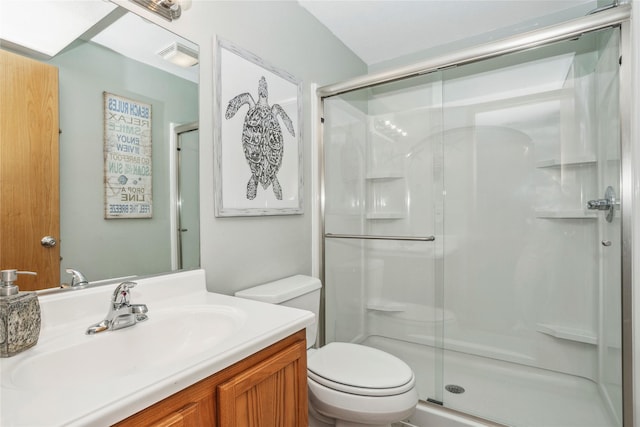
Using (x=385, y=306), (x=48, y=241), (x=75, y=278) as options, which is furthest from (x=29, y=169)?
→ (x=385, y=306)

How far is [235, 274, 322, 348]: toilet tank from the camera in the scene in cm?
141

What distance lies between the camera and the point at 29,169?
33.7 inches

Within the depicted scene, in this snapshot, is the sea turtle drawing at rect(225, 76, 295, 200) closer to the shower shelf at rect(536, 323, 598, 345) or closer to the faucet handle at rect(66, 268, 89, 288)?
the faucet handle at rect(66, 268, 89, 288)

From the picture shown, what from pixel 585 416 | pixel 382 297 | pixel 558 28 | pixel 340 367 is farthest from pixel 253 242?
pixel 585 416

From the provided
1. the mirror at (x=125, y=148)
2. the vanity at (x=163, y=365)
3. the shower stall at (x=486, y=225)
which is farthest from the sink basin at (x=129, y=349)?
the shower stall at (x=486, y=225)

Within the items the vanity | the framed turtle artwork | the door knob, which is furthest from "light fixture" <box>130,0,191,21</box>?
the vanity

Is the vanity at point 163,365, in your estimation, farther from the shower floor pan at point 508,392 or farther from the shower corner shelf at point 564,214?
the shower corner shelf at point 564,214

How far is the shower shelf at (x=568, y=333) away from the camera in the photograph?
1770 millimetres

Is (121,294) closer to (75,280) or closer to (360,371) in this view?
(75,280)

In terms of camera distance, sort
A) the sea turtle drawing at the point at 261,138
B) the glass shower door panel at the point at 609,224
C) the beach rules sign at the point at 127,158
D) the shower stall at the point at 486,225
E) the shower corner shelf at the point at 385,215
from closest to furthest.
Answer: the beach rules sign at the point at 127,158
the glass shower door panel at the point at 609,224
the sea turtle drawing at the point at 261,138
the shower stall at the point at 486,225
the shower corner shelf at the point at 385,215

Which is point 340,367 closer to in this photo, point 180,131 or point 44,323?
point 44,323

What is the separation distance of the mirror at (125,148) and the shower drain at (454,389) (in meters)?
1.50

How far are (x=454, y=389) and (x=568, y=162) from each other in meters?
1.36

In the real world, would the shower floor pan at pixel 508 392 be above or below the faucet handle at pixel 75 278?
below
